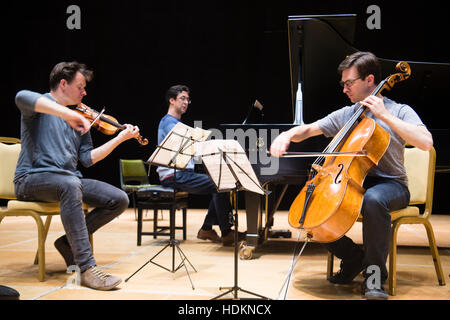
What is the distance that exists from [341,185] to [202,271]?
111cm

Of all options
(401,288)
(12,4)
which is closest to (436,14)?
(401,288)

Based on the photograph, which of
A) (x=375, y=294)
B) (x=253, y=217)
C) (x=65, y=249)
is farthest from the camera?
(x=253, y=217)

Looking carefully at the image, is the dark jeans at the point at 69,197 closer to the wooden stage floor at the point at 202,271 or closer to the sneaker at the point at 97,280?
the sneaker at the point at 97,280

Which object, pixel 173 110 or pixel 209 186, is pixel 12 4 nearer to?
pixel 173 110

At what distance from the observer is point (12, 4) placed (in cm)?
630

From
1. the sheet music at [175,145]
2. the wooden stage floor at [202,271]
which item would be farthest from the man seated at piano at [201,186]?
the sheet music at [175,145]


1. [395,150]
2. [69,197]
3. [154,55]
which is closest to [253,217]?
[395,150]

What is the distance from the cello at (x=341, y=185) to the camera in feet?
5.70

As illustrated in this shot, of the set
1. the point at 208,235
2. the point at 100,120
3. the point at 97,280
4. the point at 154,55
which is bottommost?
the point at 208,235

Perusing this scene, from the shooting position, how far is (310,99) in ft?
11.2

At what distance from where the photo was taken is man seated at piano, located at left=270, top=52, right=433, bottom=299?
1872mm

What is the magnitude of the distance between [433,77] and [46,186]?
317 centimetres

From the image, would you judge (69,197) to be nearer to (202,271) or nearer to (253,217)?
(202,271)

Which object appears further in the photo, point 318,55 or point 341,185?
point 318,55
